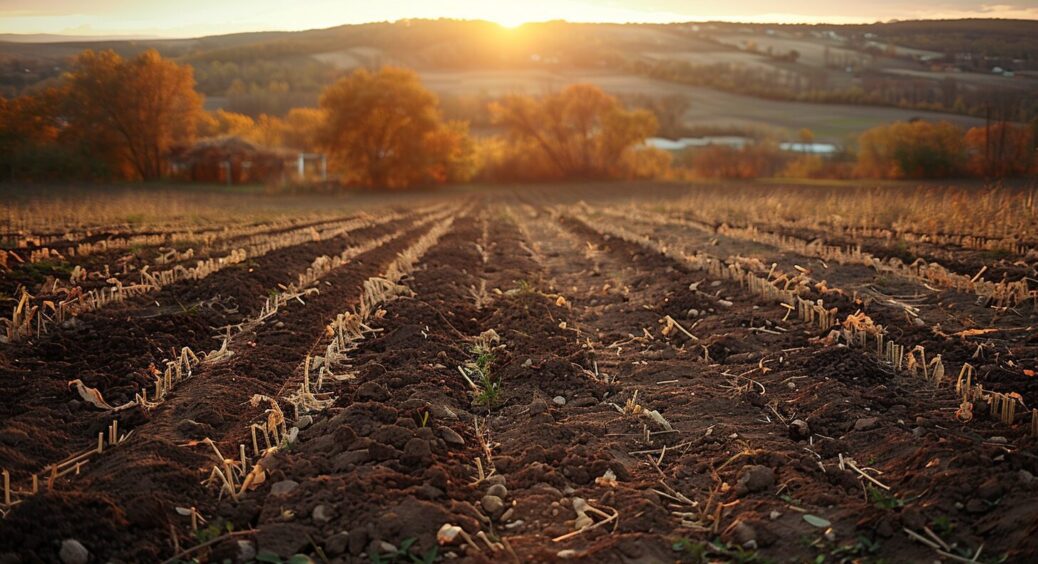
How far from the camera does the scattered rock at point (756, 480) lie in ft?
12.8

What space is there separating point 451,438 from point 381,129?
52.3m

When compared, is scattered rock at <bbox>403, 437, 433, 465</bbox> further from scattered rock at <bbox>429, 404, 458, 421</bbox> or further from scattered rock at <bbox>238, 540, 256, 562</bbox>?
scattered rock at <bbox>238, 540, 256, 562</bbox>

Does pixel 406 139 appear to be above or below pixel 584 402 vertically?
above

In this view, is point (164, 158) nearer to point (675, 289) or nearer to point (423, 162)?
point (423, 162)

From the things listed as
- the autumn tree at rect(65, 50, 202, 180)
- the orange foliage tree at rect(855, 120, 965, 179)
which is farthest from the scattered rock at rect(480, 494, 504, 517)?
the autumn tree at rect(65, 50, 202, 180)

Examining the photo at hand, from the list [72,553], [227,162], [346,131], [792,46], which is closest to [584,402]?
[72,553]

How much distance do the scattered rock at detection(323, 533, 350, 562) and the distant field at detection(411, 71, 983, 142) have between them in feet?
85.5

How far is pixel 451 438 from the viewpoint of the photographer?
183 inches

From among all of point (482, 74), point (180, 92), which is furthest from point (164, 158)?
point (482, 74)

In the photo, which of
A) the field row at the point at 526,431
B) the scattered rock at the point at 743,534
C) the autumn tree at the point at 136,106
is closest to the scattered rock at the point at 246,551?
the field row at the point at 526,431

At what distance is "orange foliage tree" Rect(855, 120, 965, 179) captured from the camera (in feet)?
100

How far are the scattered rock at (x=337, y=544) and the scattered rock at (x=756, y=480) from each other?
6.89 feet

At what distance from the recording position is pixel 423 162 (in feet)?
183

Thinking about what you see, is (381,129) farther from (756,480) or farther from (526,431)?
(756,480)
